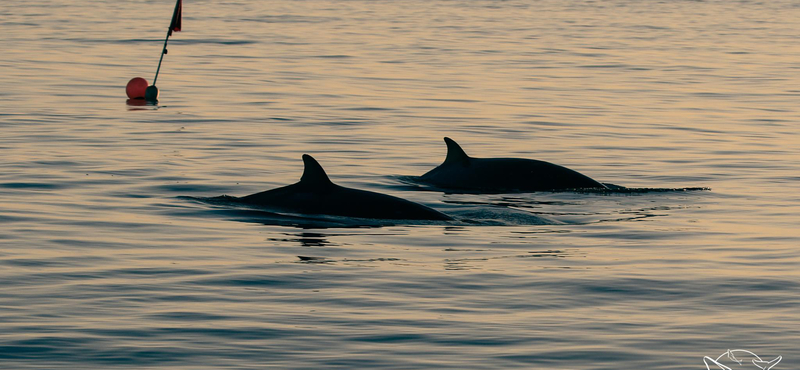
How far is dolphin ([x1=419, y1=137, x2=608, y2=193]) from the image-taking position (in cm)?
1961

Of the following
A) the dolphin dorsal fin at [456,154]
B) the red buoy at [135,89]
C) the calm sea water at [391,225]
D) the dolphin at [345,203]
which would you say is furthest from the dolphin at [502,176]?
the red buoy at [135,89]

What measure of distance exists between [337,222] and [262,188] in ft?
12.0

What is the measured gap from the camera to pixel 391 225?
16.4 meters

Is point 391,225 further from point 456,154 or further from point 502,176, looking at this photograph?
point 456,154

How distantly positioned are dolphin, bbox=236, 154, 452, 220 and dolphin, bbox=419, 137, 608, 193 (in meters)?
2.86

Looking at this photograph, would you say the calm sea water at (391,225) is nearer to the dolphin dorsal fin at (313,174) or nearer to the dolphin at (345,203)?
the dolphin at (345,203)

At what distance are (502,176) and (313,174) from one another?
406 cm

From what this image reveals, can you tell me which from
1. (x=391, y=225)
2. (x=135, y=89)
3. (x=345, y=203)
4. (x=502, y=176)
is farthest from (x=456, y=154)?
(x=135, y=89)

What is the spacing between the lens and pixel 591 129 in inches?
1116

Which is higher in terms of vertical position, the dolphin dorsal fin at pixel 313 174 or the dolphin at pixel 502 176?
the dolphin dorsal fin at pixel 313 174

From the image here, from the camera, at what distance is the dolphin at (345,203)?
1669cm

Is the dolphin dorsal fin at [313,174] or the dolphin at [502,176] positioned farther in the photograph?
the dolphin at [502,176]

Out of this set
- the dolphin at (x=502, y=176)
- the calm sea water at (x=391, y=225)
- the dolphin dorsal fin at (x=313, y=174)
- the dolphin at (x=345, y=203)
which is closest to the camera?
the calm sea water at (x=391, y=225)

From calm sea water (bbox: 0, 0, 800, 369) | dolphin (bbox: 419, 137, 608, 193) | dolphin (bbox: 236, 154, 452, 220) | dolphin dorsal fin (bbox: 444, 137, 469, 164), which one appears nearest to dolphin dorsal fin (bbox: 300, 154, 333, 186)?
dolphin (bbox: 236, 154, 452, 220)
